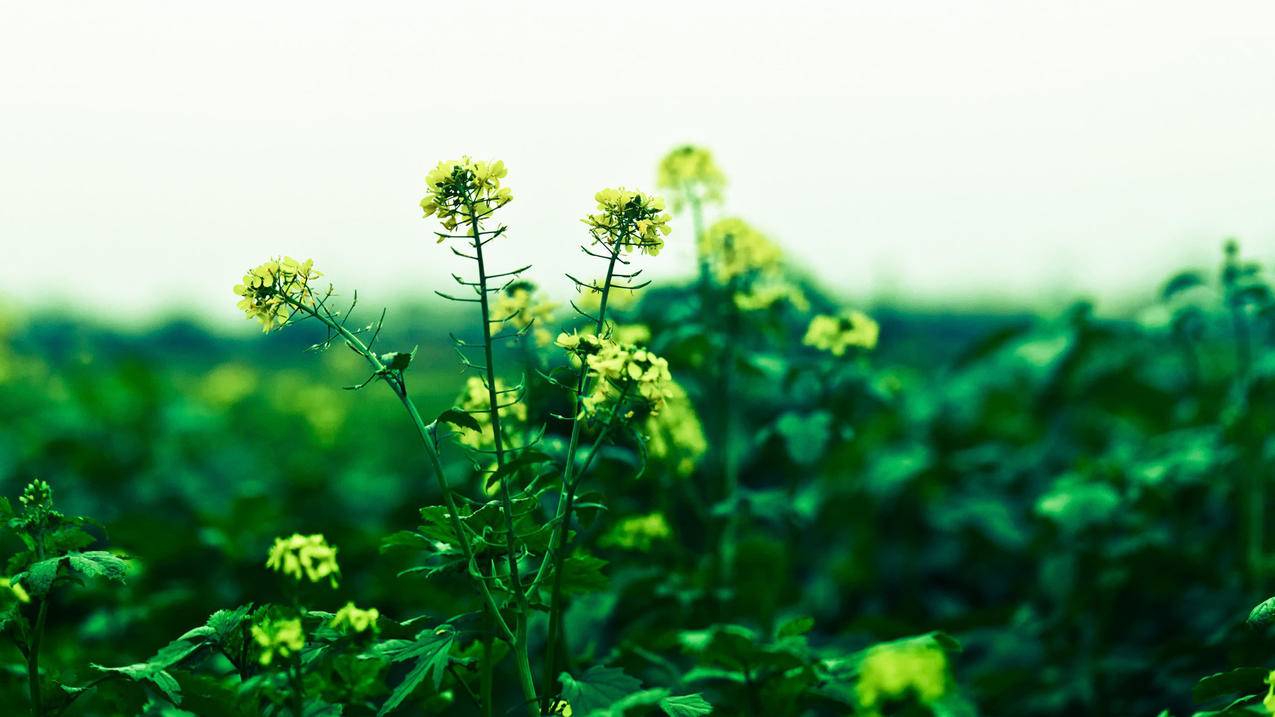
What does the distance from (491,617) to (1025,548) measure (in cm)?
345

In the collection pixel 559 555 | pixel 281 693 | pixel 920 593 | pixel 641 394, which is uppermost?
pixel 641 394

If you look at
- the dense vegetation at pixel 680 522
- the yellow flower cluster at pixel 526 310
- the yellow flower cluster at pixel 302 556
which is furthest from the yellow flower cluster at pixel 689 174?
the yellow flower cluster at pixel 302 556

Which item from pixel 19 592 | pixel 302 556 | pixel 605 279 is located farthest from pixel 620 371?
pixel 19 592

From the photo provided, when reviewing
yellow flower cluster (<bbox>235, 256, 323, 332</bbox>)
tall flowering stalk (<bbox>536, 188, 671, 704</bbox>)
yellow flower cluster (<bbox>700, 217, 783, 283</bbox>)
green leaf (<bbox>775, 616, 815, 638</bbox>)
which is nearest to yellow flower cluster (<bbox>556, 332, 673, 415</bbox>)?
tall flowering stalk (<bbox>536, 188, 671, 704</bbox>)

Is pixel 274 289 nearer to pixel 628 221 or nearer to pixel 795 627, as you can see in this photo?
pixel 628 221

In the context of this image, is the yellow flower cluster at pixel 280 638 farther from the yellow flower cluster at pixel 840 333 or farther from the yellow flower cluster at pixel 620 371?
the yellow flower cluster at pixel 840 333

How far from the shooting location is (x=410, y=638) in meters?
2.30

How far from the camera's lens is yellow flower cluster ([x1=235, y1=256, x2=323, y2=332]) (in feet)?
6.51

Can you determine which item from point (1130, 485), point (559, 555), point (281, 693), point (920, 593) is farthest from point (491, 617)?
point (920, 593)

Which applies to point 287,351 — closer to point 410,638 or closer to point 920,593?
point 920,593

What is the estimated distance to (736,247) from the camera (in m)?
3.26

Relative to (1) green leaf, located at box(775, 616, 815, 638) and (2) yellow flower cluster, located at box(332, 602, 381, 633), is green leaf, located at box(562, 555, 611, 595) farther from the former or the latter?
(1) green leaf, located at box(775, 616, 815, 638)

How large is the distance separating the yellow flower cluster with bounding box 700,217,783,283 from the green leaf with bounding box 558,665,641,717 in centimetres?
153

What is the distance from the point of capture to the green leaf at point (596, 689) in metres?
1.96
